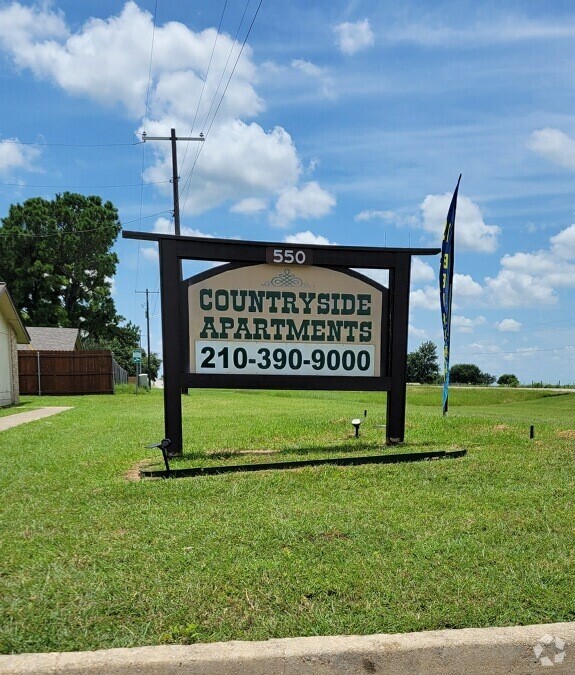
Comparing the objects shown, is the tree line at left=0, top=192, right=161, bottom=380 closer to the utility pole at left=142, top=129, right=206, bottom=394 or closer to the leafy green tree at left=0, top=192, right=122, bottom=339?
the leafy green tree at left=0, top=192, right=122, bottom=339

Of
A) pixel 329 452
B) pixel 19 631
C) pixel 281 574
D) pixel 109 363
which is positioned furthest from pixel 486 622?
pixel 109 363

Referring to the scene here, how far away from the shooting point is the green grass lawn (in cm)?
298

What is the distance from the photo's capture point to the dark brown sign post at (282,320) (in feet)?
24.7

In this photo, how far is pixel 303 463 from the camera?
22.0 ft

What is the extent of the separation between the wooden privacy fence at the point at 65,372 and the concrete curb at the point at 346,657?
29.5m

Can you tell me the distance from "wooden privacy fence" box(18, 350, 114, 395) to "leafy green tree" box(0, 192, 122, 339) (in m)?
16.2

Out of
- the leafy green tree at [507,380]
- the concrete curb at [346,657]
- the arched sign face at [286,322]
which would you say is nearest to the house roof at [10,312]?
the arched sign face at [286,322]

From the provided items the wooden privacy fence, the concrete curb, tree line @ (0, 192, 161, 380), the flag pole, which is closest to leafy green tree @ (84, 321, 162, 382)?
tree line @ (0, 192, 161, 380)

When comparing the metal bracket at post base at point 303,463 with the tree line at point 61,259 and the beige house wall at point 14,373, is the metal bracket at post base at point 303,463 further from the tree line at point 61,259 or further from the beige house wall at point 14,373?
the tree line at point 61,259

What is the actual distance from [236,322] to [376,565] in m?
4.66

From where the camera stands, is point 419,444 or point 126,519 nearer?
point 126,519

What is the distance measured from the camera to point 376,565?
3.61m

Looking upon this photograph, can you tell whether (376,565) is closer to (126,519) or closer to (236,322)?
(126,519)

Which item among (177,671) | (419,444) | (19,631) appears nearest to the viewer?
(177,671)
